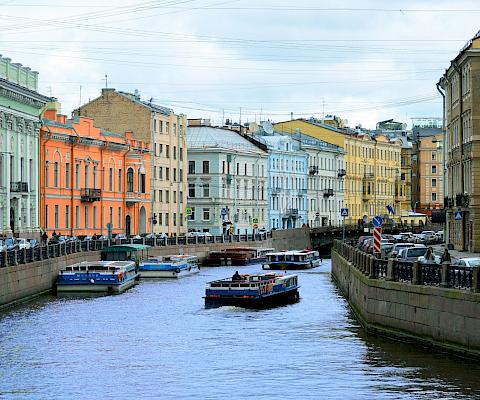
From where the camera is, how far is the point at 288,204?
121 meters

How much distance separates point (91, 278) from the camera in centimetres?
5141

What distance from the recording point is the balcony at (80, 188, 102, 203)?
80.8 meters

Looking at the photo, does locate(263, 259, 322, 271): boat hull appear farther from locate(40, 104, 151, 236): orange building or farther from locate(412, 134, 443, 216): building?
locate(412, 134, 443, 216): building

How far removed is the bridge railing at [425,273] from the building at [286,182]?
3155 inches

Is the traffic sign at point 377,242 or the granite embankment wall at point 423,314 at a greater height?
the traffic sign at point 377,242

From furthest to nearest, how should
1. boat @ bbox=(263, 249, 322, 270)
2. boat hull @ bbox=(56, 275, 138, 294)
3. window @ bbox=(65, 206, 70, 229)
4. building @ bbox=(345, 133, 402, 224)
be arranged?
building @ bbox=(345, 133, 402, 224)
window @ bbox=(65, 206, 70, 229)
boat @ bbox=(263, 249, 322, 270)
boat hull @ bbox=(56, 275, 138, 294)

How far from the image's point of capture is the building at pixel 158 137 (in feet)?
312

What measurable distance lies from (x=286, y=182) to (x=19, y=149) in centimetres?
5334

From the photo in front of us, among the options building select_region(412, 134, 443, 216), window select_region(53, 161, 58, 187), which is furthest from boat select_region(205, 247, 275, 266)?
building select_region(412, 134, 443, 216)

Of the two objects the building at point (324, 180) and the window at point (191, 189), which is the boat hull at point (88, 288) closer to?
the window at point (191, 189)

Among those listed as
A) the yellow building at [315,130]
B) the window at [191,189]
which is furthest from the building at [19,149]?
the yellow building at [315,130]

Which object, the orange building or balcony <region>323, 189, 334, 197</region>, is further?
balcony <region>323, 189, 334, 197</region>

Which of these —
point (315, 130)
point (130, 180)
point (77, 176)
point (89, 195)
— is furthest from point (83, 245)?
point (315, 130)

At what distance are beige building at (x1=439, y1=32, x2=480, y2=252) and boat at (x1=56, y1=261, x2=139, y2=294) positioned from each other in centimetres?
2069
